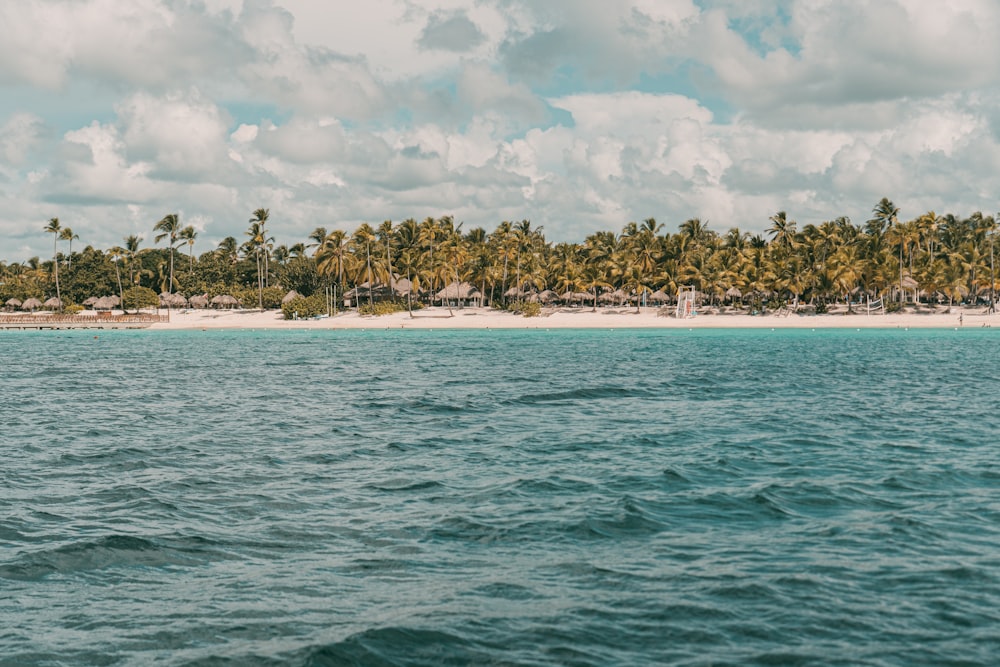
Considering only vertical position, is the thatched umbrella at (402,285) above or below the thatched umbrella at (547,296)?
above

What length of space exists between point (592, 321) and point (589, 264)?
18644 mm

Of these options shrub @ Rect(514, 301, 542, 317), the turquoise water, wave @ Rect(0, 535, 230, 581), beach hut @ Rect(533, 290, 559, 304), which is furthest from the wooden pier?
wave @ Rect(0, 535, 230, 581)

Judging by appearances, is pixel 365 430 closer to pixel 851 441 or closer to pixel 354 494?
pixel 354 494

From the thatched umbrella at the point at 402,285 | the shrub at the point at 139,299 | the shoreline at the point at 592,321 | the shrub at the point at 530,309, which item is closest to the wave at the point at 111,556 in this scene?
the shoreline at the point at 592,321

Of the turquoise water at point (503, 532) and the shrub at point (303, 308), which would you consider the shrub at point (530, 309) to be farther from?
the turquoise water at point (503, 532)

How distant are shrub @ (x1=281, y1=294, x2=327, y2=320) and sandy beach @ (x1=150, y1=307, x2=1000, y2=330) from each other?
4.64 feet

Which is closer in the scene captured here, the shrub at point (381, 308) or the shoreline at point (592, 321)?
the shoreline at point (592, 321)

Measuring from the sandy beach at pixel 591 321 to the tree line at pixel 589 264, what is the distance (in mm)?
4531

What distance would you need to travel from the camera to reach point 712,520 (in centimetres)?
1384

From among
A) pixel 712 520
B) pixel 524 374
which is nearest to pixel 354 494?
pixel 712 520

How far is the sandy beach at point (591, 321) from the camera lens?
332 feet

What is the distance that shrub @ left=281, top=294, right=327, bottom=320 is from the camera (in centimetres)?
11394

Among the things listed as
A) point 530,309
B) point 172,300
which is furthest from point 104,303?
point 530,309

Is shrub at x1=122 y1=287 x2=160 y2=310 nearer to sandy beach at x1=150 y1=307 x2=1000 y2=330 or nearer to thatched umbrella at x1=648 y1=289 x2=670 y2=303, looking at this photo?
sandy beach at x1=150 y1=307 x2=1000 y2=330
